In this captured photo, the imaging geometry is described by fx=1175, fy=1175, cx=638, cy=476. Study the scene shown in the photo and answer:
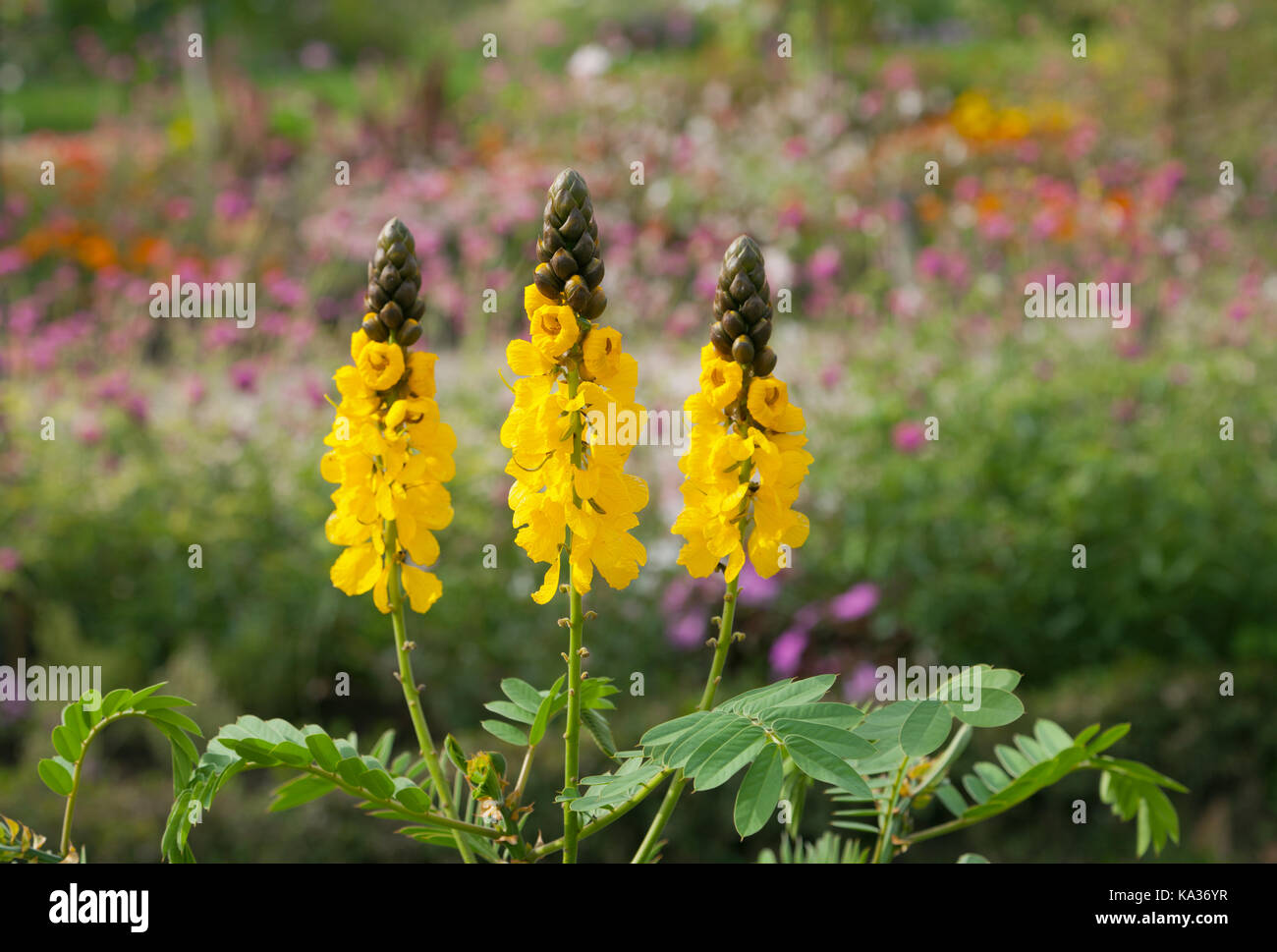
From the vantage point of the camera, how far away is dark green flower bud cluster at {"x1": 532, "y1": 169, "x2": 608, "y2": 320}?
0.94m

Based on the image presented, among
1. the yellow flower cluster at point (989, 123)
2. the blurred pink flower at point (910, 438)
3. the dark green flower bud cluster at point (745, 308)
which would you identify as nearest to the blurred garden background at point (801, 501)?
the blurred pink flower at point (910, 438)

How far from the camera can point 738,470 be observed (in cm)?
104

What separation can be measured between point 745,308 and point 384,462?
35 cm

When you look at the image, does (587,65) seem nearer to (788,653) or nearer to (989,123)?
(989,123)

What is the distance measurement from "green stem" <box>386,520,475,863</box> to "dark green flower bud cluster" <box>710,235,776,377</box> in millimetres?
361

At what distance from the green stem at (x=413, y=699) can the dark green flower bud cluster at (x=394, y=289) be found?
0.18 m

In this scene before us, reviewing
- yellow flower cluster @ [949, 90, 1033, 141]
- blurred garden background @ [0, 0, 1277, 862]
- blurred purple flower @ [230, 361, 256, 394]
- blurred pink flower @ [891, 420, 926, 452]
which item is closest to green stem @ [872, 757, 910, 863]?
blurred garden background @ [0, 0, 1277, 862]

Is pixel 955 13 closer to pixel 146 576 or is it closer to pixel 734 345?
pixel 146 576

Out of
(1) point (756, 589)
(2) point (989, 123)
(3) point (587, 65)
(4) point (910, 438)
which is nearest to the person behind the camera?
(1) point (756, 589)

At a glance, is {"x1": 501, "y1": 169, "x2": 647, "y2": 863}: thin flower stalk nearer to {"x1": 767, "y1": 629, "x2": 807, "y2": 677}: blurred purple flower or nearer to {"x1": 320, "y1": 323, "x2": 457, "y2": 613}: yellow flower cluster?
{"x1": 320, "y1": 323, "x2": 457, "y2": 613}: yellow flower cluster

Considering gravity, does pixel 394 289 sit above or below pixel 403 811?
above

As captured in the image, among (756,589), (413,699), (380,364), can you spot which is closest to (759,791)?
(413,699)

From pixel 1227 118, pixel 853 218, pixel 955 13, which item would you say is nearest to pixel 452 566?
pixel 853 218
